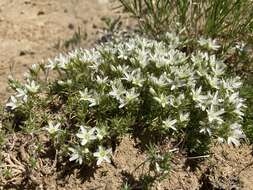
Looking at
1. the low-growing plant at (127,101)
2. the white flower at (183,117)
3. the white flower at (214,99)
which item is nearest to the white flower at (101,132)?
the low-growing plant at (127,101)

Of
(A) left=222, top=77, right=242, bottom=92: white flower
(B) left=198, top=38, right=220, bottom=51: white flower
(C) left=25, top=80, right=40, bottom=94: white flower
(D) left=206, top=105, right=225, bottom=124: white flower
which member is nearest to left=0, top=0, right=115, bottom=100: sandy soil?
(C) left=25, top=80, right=40, bottom=94: white flower

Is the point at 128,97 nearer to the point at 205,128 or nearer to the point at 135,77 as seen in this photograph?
the point at 135,77

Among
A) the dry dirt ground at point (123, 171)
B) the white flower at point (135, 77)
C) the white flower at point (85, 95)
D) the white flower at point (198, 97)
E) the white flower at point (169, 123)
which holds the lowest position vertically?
the dry dirt ground at point (123, 171)

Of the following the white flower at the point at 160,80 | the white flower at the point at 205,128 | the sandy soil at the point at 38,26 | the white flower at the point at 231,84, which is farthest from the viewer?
the sandy soil at the point at 38,26

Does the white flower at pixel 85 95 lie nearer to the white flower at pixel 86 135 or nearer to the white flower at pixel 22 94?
the white flower at pixel 86 135

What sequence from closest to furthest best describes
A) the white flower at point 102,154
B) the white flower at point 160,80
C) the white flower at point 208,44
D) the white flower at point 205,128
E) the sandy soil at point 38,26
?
the white flower at point 102,154
the white flower at point 205,128
the white flower at point 160,80
the white flower at point 208,44
the sandy soil at point 38,26

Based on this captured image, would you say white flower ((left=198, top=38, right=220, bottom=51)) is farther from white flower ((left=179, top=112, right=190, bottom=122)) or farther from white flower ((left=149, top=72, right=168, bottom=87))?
white flower ((left=179, top=112, right=190, bottom=122))

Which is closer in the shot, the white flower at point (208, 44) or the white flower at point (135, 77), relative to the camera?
the white flower at point (135, 77)

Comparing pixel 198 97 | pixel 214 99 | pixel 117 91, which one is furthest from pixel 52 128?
pixel 214 99

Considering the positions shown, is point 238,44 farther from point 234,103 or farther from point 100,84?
point 100,84
